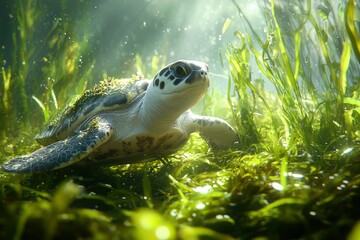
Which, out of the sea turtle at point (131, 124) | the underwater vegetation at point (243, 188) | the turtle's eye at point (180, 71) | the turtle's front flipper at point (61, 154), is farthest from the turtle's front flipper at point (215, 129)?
the turtle's front flipper at point (61, 154)

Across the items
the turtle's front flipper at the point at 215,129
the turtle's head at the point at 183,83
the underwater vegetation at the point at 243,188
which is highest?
the turtle's head at the point at 183,83

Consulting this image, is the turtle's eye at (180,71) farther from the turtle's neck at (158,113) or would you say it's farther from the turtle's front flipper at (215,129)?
the turtle's front flipper at (215,129)

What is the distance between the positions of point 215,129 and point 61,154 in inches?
72.8

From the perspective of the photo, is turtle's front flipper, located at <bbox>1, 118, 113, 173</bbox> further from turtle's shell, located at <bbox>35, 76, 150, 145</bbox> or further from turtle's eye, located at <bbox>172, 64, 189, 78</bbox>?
turtle's eye, located at <bbox>172, 64, 189, 78</bbox>

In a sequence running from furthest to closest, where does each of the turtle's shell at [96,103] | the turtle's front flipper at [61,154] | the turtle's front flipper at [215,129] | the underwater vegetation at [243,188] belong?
the turtle's front flipper at [215,129]
the turtle's shell at [96,103]
the turtle's front flipper at [61,154]
the underwater vegetation at [243,188]

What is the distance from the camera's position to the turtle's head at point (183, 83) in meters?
2.44

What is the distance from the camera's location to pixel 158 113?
2648 mm

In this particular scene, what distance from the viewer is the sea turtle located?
7.30ft

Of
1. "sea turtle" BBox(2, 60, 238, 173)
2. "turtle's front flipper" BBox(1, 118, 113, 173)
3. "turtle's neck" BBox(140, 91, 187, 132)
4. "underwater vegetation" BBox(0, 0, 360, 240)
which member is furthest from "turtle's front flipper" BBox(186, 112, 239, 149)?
"turtle's front flipper" BBox(1, 118, 113, 173)

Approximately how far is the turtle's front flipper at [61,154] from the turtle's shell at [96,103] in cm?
44

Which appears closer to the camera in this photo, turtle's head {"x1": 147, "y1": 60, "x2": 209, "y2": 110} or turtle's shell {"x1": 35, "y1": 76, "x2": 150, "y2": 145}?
turtle's head {"x1": 147, "y1": 60, "x2": 209, "y2": 110}

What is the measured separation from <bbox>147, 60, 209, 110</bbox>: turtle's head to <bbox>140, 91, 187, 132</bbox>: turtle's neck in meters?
0.05

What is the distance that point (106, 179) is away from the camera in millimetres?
2330

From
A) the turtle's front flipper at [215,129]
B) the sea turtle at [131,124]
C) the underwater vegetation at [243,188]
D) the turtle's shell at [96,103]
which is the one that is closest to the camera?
the underwater vegetation at [243,188]
